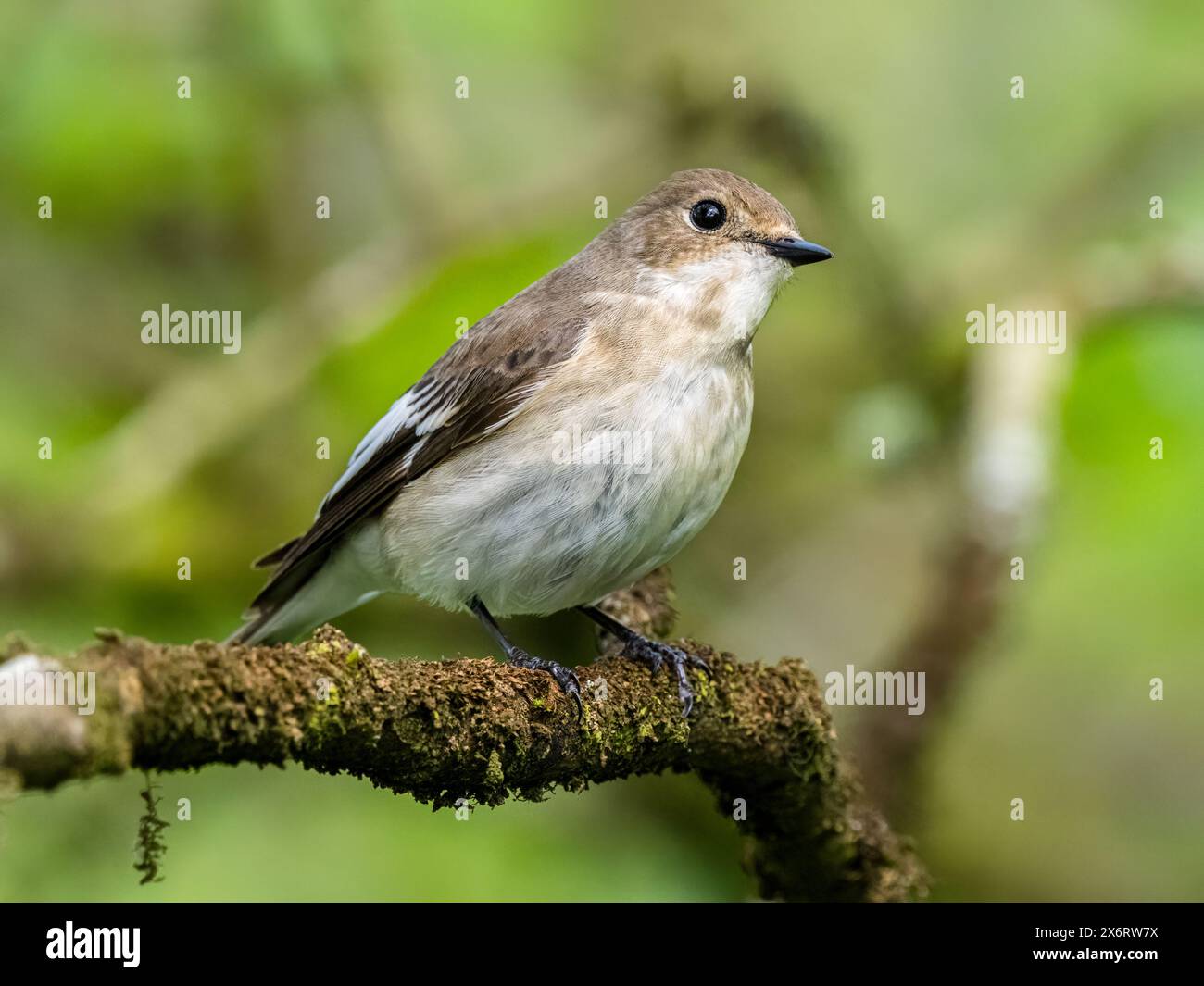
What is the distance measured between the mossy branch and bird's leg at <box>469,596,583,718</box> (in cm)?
5

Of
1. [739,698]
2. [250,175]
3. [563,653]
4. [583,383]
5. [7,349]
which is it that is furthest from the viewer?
[250,175]

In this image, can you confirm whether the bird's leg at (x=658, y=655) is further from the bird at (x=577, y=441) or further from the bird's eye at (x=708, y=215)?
the bird's eye at (x=708, y=215)

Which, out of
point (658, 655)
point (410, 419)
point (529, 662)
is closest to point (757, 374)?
point (410, 419)

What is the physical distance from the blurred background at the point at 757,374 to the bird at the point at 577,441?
1035 millimetres

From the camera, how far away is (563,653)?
5.84 meters

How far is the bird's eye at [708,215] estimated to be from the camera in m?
4.76

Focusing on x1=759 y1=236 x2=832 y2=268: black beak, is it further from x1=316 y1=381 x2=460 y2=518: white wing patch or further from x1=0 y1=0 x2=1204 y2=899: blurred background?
x1=316 y1=381 x2=460 y2=518: white wing patch

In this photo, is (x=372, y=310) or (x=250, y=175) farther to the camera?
(x=250, y=175)

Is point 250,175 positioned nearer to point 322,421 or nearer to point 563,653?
point 322,421

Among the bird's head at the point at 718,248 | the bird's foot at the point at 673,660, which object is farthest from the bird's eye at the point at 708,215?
the bird's foot at the point at 673,660

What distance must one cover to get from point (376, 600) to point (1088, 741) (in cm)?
395

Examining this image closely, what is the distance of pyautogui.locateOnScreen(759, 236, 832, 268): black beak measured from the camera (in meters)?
4.58

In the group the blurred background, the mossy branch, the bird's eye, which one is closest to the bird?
the bird's eye

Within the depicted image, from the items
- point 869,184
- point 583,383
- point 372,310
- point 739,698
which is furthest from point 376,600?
point 869,184
